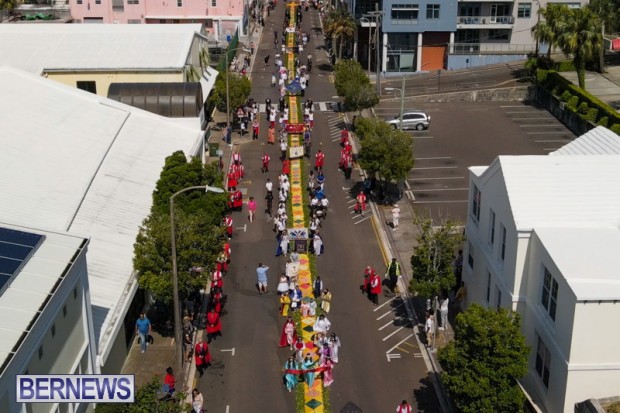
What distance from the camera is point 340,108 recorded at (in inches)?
2847

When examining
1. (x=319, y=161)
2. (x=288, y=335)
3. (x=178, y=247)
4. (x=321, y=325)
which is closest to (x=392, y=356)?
(x=321, y=325)

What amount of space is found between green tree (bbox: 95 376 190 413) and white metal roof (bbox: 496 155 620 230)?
12.9m

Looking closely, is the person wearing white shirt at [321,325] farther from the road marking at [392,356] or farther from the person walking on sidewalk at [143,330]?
the person walking on sidewalk at [143,330]

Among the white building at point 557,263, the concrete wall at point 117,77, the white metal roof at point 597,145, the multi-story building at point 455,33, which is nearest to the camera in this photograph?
the white building at point 557,263

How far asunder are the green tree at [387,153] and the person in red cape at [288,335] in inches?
632

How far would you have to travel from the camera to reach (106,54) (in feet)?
199

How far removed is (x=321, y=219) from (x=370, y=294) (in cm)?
983

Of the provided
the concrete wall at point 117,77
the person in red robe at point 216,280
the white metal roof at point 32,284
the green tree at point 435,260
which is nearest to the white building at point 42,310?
the white metal roof at point 32,284

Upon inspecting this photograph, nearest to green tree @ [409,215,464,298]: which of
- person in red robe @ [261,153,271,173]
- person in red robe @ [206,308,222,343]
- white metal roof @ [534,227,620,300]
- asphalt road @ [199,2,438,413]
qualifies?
asphalt road @ [199,2,438,413]

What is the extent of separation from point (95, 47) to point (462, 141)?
2644 centimetres

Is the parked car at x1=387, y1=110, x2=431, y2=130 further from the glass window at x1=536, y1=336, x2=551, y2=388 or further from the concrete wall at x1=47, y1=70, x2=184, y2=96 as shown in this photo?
the glass window at x1=536, y1=336, x2=551, y2=388

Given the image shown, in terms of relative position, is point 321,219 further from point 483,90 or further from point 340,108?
point 483,90

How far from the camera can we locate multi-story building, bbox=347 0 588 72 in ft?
270

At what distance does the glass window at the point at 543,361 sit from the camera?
28.1 metres
